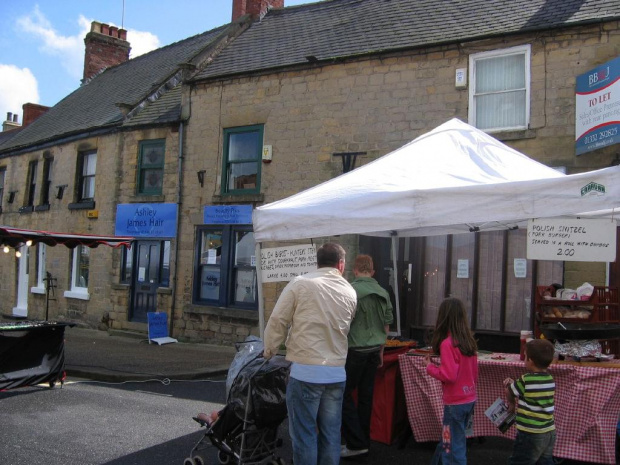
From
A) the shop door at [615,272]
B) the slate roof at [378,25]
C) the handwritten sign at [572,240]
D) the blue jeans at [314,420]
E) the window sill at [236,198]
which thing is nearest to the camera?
the blue jeans at [314,420]

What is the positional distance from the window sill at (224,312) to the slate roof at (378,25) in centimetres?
543

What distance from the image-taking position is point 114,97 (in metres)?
19.4

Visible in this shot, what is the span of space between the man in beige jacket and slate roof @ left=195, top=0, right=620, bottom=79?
26.6 ft

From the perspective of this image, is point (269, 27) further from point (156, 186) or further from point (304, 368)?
point (304, 368)

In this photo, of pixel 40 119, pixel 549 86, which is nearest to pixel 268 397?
pixel 549 86

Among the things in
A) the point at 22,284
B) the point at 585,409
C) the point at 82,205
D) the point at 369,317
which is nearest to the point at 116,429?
the point at 369,317

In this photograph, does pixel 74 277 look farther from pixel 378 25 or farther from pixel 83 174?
pixel 378 25

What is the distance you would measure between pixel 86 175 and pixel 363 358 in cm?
1436

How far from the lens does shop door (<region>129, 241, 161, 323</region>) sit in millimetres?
15234

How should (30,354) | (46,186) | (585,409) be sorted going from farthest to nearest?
1. (46,186)
2. (30,354)
3. (585,409)

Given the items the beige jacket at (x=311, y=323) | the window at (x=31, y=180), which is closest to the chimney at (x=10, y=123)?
the window at (x=31, y=180)

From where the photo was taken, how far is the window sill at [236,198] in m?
13.3

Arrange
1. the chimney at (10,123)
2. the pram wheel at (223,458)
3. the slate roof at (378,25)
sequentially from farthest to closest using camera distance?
the chimney at (10,123), the slate roof at (378,25), the pram wheel at (223,458)

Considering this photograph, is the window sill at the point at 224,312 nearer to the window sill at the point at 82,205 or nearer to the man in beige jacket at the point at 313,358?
the window sill at the point at 82,205
